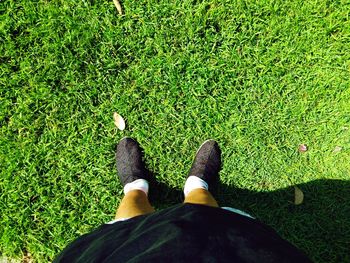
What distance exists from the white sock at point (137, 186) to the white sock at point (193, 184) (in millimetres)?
301

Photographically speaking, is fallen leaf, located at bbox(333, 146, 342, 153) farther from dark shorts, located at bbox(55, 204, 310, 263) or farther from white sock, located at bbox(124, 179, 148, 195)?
white sock, located at bbox(124, 179, 148, 195)

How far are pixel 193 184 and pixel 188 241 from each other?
122 cm

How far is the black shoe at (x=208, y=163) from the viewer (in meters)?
2.79

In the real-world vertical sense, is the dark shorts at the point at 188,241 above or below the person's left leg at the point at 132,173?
above

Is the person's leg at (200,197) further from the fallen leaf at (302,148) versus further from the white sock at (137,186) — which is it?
the fallen leaf at (302,148)

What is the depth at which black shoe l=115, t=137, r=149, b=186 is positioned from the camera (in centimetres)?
277

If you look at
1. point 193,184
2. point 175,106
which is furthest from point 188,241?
point 175,106

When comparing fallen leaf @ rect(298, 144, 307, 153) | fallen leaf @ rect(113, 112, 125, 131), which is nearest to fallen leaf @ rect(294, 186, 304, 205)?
fallen leaf @ rect(298, 144, 307, 153)

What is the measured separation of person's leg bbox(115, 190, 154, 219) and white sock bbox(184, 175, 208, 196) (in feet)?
Result: 1.02

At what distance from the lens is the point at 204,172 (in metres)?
2.79

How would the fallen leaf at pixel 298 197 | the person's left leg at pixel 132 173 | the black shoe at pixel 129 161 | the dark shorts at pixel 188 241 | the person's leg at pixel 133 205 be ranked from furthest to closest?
1. the fallen leaf at pixel 298 197
2. the black shoe at pixel 129 161
3. the person's left leg at pixel 132 173
4. the person's leg at pixel 133 205
5. the dark shorts at pixel 188 241

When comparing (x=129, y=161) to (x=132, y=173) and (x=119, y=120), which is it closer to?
(x=132, y=173)

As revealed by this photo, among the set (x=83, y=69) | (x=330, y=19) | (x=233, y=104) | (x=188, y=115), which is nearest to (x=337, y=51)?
(x=330, y=19)

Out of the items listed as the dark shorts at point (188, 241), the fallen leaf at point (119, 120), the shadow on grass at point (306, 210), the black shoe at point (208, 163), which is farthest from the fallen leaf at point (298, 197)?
the fallen leaf at point (119, 120)
